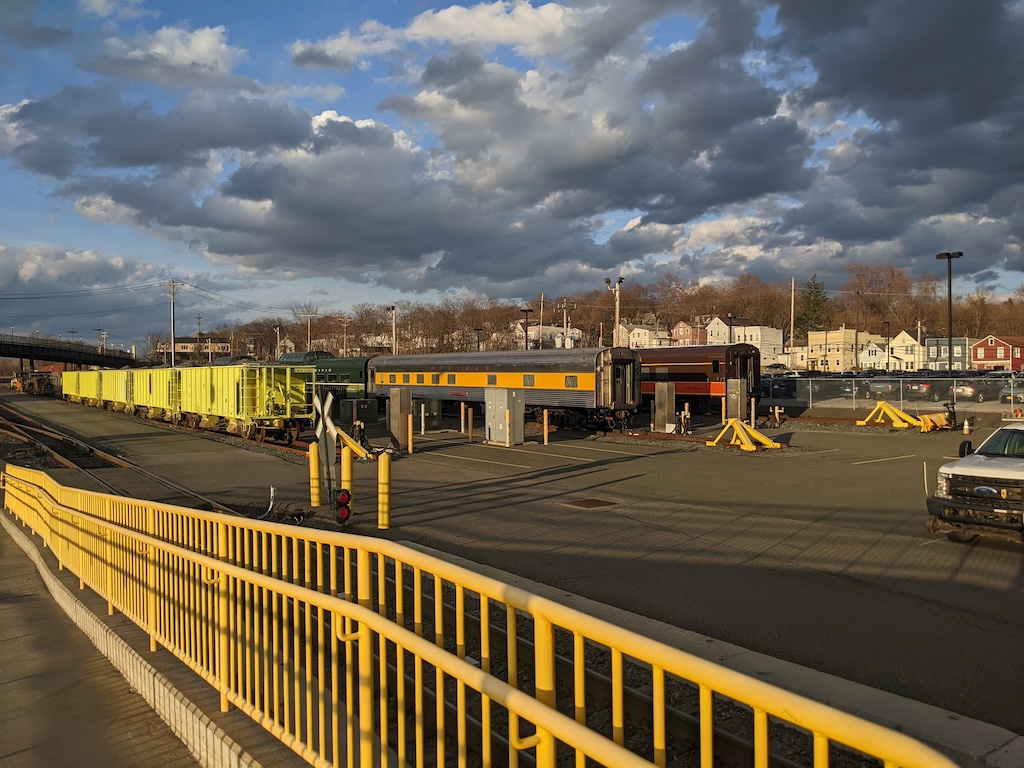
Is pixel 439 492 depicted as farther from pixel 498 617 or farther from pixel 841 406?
pixel 841 406

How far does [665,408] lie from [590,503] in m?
15.6

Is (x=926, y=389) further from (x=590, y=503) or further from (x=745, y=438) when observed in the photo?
(x=590, y=503)

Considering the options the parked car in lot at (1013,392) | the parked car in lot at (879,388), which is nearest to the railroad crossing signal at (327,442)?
the parked car in lot at (879,388)

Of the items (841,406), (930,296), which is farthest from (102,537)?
(930,296)

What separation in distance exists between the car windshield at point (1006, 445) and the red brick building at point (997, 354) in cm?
9185

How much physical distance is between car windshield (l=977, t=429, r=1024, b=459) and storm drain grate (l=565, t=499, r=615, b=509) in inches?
249

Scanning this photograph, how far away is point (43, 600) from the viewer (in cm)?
881

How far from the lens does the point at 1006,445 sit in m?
10.9

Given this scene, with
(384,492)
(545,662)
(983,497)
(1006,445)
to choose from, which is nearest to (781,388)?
(1006,445)

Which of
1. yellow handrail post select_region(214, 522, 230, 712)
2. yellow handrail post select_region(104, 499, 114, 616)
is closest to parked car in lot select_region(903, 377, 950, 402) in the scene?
yellow handrail post select_region(104, 499, 114, 616)

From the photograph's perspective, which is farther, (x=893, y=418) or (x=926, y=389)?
(x=926, y=389)

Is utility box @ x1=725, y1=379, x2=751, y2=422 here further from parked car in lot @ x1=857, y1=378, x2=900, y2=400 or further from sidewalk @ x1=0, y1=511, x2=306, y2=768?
sidewalk @ x1=0, y1=511, x2=306, y2=768

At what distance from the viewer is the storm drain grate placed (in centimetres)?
1423

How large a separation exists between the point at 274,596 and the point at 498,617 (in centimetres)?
352
